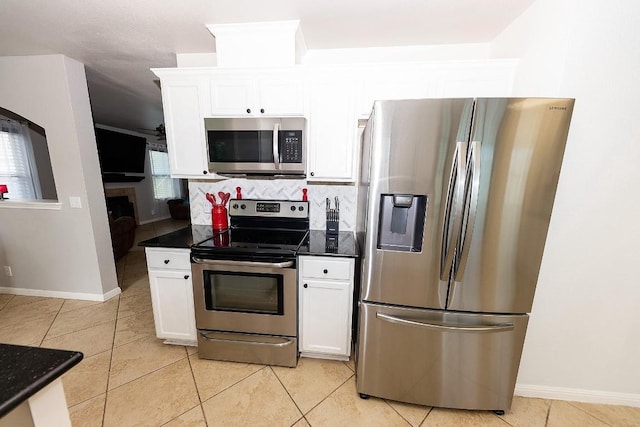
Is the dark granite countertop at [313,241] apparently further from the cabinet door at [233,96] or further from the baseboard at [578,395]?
the baseboard at [578,395]

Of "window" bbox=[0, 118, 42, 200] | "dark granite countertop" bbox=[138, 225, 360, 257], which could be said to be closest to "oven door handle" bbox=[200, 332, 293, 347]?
"dark granite countertop" bbox=[138, 225, 360, 257]

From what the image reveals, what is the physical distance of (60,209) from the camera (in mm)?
2592

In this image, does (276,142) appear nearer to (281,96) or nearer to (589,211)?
(281,96)

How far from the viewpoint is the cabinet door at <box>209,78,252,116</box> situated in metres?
1.85

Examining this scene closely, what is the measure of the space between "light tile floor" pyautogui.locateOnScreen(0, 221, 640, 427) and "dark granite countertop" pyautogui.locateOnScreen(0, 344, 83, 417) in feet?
3.81

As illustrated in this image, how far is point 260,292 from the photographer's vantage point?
1.77 meters

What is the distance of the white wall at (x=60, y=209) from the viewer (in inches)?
93.1

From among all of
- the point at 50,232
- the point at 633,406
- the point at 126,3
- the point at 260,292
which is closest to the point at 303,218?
the point at 260,292

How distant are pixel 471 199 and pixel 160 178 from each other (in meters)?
8.33

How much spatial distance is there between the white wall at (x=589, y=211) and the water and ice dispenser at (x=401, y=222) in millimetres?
863

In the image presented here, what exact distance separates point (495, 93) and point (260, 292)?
226 cm

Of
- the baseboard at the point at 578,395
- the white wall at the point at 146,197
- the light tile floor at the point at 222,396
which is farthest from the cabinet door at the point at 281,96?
the white wall at the point at 146,197

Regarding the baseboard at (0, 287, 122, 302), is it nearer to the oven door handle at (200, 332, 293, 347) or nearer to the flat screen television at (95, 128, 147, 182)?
the oven door handle at (200, 332, 293, 347)

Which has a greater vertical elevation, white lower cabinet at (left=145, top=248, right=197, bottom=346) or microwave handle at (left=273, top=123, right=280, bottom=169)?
microwave handle at (left=273, top=123, right=280, bottom=169)
